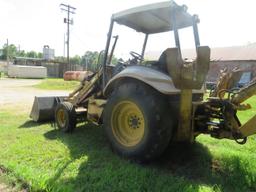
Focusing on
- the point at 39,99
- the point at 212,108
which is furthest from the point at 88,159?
the point at 39,99

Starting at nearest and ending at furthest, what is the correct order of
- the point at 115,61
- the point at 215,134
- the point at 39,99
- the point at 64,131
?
the point at 215,134 < the point at 115,61 < the point at 64,131 < the point at 39,99

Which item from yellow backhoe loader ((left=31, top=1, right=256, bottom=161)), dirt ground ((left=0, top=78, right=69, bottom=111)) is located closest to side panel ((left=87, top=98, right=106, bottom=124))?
yellow backhoe loader ((left=31, top=1, right=256, bottom=161))

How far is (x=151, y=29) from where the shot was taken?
17.3 feet

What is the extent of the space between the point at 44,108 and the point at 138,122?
11.4ft

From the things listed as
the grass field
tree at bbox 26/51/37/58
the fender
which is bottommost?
the grass field

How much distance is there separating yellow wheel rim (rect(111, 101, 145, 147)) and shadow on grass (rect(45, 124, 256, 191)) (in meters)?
0.31

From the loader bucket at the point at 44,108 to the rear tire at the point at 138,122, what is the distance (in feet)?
9.59

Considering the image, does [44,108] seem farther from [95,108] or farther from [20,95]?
[20,95]

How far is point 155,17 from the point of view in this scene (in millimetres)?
4504

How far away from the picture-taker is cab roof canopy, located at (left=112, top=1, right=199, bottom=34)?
3791mm

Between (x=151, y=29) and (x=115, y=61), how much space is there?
3.09 ft

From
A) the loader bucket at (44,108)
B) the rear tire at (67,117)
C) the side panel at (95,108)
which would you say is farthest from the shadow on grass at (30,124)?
the side panel at (95,108)

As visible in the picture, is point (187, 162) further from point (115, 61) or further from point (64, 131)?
point (64, 131)

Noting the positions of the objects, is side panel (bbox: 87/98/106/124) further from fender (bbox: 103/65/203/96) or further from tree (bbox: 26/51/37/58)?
tree (bbox: 26/51/37/58)
